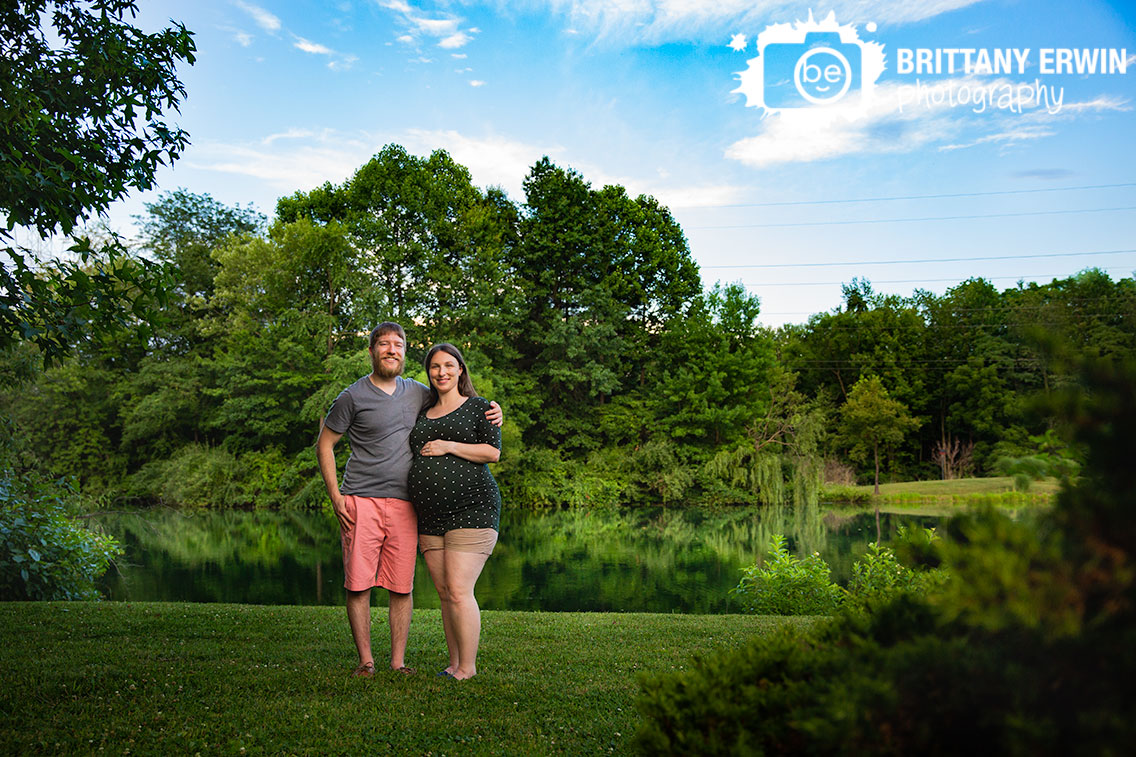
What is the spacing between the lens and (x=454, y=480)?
3965 millimetres

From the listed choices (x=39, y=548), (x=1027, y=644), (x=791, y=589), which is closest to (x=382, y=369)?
(x=1027, y=644)

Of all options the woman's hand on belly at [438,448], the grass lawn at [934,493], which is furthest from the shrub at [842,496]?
the woman's hand on belly at [438,448]

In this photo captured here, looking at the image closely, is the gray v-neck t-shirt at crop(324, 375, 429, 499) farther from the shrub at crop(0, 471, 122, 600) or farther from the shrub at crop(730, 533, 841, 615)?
the shrub at crop(0, 471, 122, 600)

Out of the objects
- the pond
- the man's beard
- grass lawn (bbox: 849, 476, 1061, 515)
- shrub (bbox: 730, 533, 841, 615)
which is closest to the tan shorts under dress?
the man's beard

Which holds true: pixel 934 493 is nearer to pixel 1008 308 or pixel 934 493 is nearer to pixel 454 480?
pixel 1008 308

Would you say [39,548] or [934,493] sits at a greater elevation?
[39,548]

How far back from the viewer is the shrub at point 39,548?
7.23 metres

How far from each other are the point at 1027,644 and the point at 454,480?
305 cm

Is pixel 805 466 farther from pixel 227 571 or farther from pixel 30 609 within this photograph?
pixel 30 609

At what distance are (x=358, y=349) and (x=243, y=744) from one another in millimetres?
23159

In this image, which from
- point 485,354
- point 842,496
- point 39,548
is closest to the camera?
point 39,548

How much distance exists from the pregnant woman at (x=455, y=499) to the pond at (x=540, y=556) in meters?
5.53

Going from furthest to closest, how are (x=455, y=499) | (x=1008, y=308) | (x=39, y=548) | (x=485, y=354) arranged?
(x=1008, y=308), (x=485, y=354), (x=39, y=548), (x=455, y=499)

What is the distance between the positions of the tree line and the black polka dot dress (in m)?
19.5
